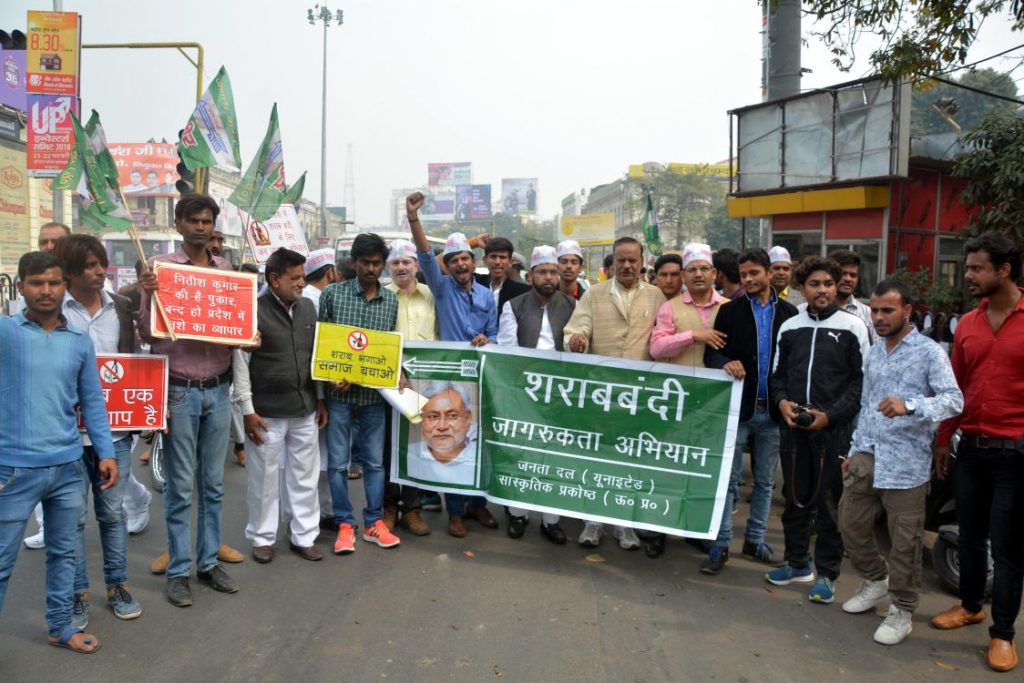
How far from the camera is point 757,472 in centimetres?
538

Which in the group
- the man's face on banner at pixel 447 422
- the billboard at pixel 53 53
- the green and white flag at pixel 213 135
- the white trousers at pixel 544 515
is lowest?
the white trousers at pixel 544 515

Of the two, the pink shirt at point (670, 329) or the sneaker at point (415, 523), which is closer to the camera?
the pink shirt at point (670, 329)

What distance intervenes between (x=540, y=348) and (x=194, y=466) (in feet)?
8.01

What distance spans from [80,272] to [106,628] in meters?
1.93

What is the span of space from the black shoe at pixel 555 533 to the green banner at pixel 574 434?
0.39 meters

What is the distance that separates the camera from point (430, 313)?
5.95 meters

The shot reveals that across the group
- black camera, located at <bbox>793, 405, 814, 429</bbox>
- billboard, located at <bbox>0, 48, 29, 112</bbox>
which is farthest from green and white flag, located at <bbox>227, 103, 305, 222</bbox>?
billboard, located at <bbox>0, 48, 29, 112</bbox>

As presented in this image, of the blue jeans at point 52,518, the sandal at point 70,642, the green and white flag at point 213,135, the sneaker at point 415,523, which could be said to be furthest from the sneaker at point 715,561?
→ the green and white flag at point 213,135

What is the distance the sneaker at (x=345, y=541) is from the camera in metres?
5.39

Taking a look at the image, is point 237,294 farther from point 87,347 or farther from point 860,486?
point 860,486

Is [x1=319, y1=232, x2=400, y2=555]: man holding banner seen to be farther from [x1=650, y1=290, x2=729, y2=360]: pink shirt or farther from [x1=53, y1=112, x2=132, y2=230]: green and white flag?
[x1=650, y1=290, x2=729, y2=360]: pink shirt

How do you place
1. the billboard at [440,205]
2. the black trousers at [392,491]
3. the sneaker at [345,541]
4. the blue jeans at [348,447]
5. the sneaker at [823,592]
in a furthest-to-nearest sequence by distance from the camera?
the billboard at [440,205] < the black trousers at [392,491] < the blue jeans at [348,447] < the sneaker at [345,541] < the sneaker at [823,592]

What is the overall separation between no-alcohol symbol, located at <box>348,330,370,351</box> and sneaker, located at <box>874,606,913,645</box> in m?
3.54

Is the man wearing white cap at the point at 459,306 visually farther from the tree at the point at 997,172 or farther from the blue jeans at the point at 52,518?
the tree at the point at 997,172
